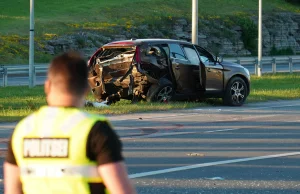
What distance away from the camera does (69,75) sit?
3.87 m

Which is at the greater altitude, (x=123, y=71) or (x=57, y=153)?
(x=57, y=153)

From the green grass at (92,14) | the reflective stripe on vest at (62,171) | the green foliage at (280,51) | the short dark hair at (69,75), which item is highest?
the green grass at (92,14)

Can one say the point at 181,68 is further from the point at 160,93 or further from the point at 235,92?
the point at 235,92

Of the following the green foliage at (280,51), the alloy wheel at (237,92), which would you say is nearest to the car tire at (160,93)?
the alloy wheel at (237,92)

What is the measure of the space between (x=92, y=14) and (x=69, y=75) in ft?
176

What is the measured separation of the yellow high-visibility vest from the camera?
12.5ft

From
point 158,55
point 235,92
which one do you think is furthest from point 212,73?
point 158,55

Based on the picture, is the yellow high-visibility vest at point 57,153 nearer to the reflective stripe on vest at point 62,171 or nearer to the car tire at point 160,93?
the reflective stripe on vest at point 62,171

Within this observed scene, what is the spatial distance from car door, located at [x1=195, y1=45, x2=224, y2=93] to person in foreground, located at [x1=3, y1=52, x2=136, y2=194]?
651 inches

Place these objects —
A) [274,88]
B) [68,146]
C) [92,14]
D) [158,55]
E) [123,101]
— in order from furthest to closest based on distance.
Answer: [92,14] → [274,88] → [123,101] → [158,55] → [68,146]

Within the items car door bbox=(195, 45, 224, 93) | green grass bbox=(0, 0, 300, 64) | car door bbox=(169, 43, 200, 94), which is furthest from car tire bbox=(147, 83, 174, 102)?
green grass bbox=(0, 0, 300, 64)

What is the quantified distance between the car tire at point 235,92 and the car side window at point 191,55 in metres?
1.16

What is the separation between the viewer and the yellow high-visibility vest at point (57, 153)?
12.5 ft

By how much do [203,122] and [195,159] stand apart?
545cm
